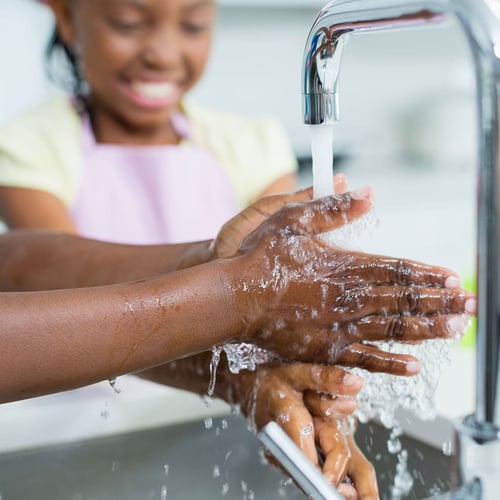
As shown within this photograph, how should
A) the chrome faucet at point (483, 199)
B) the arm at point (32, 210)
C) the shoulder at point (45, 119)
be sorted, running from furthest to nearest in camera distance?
the shoulder at point (45, 119), the arm at point (32, 210), the chrome faucet at point (483, 199)

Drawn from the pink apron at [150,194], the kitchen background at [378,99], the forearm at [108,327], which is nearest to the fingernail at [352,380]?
the forearm at [108,327]

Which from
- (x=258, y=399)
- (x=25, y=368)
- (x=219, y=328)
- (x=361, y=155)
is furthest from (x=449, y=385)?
(x=361, y=155)

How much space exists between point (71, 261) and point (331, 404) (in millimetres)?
317

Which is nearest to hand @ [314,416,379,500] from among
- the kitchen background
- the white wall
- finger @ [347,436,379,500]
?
finger @ [347,436,379,500]

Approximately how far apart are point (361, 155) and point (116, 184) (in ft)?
4.29

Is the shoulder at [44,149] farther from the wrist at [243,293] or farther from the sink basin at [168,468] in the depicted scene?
the wrist at [243,293]

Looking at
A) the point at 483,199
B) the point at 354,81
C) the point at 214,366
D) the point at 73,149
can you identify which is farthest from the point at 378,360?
the point at 354,81

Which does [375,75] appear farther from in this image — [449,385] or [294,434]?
[294,434]

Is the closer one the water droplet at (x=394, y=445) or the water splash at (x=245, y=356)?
the water splash at (x=245, y=356)

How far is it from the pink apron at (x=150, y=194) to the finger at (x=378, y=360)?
2.19 feet

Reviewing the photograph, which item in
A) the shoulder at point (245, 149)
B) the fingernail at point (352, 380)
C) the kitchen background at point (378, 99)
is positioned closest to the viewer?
the fingernail at point (352, 380)

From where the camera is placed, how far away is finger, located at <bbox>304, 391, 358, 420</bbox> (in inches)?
25.9

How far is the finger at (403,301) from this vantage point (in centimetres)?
59

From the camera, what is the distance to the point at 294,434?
65 cm
